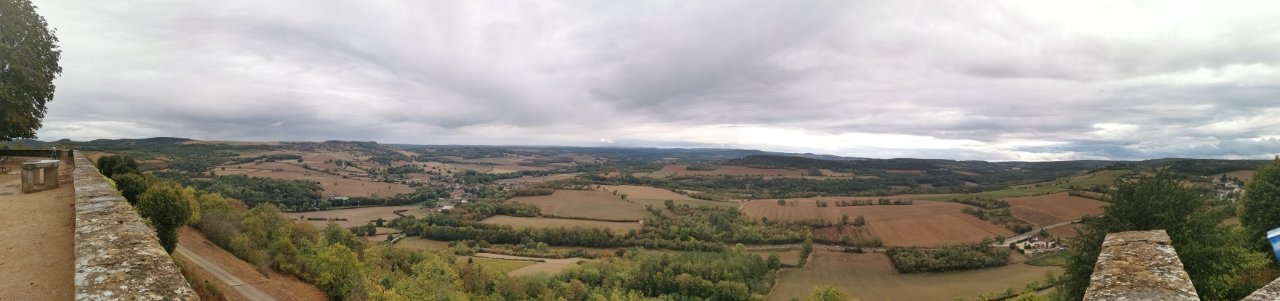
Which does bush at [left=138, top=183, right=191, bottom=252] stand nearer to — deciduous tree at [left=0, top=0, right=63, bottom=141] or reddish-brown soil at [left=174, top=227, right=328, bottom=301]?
reddish-brown soil at [left=174, top=227, right=328, bottom=301]

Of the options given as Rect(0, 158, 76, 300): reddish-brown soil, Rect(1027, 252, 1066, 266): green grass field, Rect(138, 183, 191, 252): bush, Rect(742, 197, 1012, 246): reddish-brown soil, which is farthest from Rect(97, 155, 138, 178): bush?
Rect(1027, 252, 1066, 266): green grass field

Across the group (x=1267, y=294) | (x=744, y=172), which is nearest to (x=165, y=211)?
(x=1267, y=294)

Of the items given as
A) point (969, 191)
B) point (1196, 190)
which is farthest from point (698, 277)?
point (969, 191)

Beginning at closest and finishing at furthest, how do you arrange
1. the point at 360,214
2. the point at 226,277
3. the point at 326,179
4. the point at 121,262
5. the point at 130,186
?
the point at 121,262, the point at 130,186, the point at 226,277, the point at 360,214, the point at 326,179

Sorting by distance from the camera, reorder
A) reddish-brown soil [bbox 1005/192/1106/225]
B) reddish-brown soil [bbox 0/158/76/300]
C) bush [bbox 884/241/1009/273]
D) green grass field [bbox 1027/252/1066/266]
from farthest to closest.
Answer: reddish-brown soil [bbox 1005/192/1106/225]
bush [bbox 884/241/1009/273]
green grass field [bbox 1027/252/1066/266]
reddish-brown soil [bbox 0/158/76/300]

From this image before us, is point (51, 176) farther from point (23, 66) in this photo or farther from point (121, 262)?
point (121, 262)

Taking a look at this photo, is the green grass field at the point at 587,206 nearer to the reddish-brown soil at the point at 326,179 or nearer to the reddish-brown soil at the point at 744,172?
the reddish-brown soil at the point at 326,179
